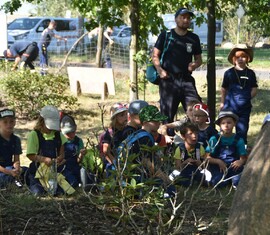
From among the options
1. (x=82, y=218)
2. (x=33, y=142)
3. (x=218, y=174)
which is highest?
(x=33, y=142)

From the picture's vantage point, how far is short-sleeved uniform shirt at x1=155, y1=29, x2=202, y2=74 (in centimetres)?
883

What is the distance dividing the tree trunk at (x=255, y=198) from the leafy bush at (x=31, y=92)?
29.9 ft

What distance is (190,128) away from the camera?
750 centimetres

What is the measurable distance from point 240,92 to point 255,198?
537 centimetres

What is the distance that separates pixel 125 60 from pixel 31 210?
16.8 meters

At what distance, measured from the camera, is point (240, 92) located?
29.5 ft

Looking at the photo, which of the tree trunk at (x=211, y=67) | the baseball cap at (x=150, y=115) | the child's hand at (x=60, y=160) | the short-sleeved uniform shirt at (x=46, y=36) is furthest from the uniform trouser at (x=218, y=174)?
the short-sleeved uniform shirt at (x=46, y=36)

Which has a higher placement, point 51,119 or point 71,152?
point 51,119

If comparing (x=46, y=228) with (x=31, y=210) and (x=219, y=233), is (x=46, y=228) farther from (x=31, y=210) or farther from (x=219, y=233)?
(x=219, y=233)

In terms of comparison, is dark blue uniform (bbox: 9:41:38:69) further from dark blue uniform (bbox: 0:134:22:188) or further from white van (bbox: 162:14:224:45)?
dark blue uniform (bbox: 0:134:22:188)

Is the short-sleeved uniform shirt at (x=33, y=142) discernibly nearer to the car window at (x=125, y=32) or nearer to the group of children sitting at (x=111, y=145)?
the group of children sitting at (x=111, y=145)

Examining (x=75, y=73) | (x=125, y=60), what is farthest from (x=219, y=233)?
(x=125, y=60)

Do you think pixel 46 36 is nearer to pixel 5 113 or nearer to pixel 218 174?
pixel 5 113

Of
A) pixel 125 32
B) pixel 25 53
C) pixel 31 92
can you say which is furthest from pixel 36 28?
pixel 31 92
